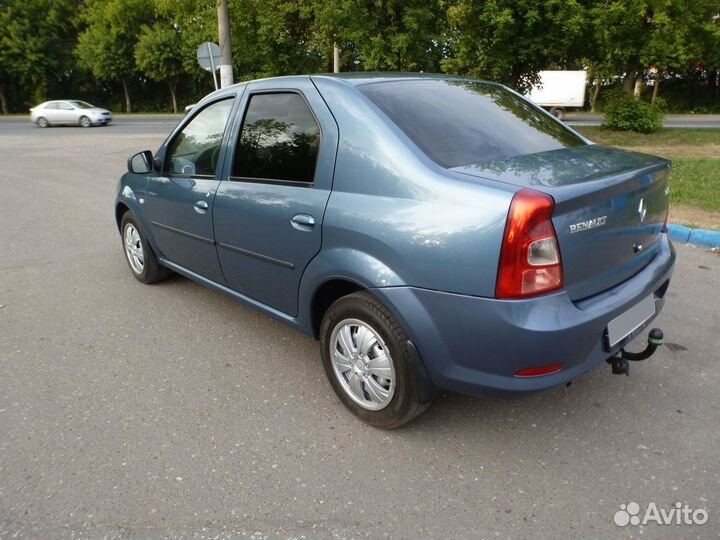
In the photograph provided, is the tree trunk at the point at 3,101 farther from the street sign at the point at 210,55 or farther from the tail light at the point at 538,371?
the tail light at the point at 538,371

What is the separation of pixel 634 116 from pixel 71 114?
2585 centimetres

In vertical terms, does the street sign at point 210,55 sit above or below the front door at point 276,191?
above

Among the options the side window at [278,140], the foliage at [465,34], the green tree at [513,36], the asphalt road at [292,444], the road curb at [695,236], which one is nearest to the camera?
the asphalt road at [292,444]

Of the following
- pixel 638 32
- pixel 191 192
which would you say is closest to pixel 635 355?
pixel 191 192

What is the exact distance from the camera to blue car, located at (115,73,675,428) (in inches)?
85.9

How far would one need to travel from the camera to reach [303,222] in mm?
2801

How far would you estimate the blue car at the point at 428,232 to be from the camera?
85.9 inches

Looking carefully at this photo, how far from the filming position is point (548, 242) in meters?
2.16

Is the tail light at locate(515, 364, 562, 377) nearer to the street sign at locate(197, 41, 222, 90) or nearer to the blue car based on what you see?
the blue car

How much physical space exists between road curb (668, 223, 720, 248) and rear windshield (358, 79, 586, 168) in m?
3.37

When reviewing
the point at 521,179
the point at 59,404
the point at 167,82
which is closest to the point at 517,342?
the point at 521,179

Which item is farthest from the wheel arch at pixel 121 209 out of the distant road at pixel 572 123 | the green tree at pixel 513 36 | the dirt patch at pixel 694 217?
the distant road at pixel 572 123

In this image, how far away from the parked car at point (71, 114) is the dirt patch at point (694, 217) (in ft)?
91.0

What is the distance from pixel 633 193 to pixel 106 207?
7.82m
